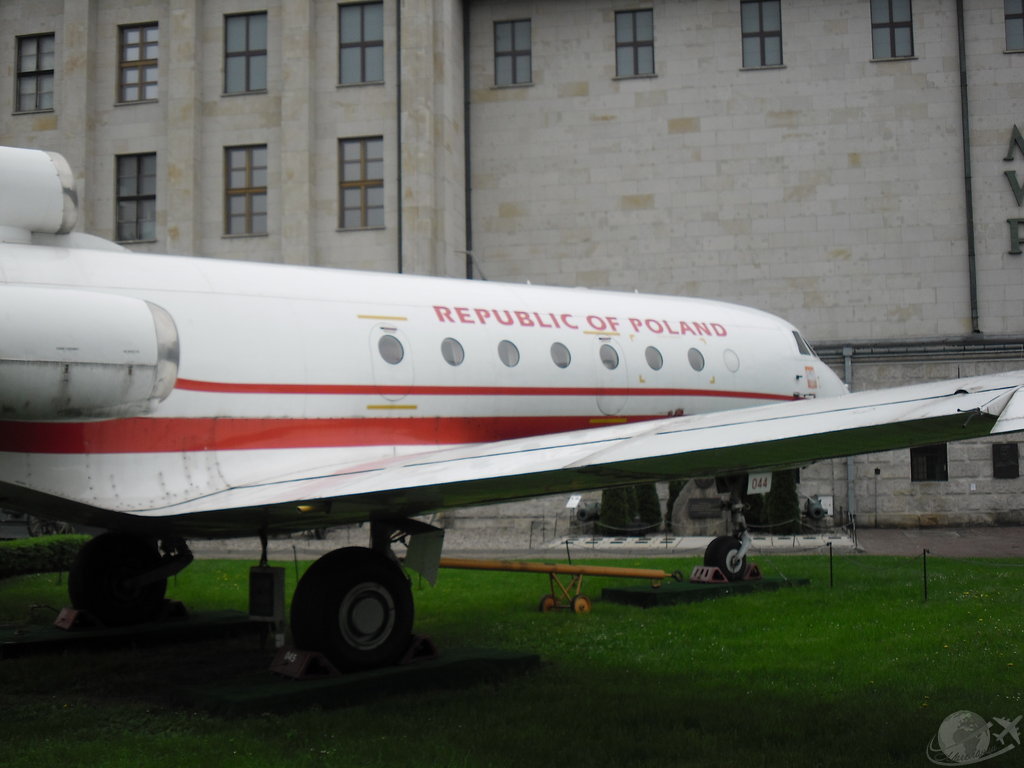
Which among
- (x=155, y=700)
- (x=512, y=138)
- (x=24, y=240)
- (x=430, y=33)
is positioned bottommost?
(x=155, y=700)

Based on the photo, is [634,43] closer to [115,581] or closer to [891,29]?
[891,29]

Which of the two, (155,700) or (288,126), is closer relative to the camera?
(155,700)

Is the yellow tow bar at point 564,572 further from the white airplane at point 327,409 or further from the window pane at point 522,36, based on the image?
the window pane at point 522,36

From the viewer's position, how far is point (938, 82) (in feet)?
103

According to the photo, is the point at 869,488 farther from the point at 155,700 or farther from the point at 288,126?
the point at 155,700

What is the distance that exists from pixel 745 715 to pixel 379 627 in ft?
10.2

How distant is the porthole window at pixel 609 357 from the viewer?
12.7m

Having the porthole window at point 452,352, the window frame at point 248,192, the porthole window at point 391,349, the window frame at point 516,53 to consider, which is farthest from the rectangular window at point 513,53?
the porthole window at point 391,349

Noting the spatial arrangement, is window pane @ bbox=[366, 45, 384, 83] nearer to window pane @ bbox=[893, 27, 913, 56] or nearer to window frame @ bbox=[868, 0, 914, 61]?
window frame @ bbox=[868, 0, 914, 61]

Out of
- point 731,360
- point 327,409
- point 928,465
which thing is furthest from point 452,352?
point 928,465

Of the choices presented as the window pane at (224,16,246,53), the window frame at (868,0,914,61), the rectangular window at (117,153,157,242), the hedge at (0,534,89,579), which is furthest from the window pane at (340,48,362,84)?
the hedge at (0,534,89,579)

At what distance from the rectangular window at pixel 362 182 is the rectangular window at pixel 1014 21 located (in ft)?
59.7

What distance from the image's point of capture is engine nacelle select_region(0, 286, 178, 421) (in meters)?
7.01

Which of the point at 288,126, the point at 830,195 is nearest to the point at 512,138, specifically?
the point at 288,126
